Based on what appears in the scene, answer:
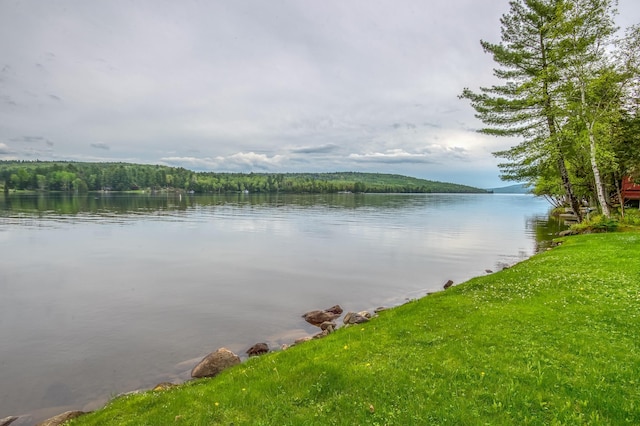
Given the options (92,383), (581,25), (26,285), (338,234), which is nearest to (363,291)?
(92,383)

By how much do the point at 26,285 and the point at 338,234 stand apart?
3572 centimetres

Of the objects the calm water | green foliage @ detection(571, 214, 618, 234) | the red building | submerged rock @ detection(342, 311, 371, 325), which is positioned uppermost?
the red building

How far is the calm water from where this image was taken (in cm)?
1467

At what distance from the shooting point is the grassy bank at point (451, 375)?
7473 millimetres

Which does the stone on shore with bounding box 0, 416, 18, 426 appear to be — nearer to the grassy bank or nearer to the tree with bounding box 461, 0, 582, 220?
the grassy bank

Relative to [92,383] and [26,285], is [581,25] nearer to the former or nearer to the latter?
[92,383]

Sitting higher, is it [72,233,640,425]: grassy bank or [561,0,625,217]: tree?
[561,0,625,217]: tree

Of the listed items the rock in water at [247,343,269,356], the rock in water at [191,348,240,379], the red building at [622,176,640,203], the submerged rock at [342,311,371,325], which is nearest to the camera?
the rock in water at [191,348,240,379]

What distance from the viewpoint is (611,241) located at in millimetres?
26156

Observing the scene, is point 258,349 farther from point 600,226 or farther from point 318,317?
point 600,226

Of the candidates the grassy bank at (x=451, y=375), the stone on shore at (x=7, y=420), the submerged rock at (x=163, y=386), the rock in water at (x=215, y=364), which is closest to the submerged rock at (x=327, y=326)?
the grassy bank at (x=451, y=375)

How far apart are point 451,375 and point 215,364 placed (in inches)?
347

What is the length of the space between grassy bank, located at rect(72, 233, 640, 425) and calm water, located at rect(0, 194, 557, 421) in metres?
4.68

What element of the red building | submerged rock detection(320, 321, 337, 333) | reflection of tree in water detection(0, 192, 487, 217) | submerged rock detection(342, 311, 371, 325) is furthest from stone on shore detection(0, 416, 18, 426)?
reflection of tree in water detection(0, 192, 487, 217)
